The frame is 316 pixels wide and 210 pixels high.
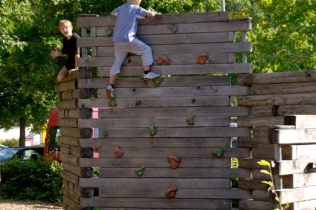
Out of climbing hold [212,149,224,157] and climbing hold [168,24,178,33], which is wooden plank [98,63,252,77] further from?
climbing hold [212,149,224,157]

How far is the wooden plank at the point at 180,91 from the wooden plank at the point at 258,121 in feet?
1.30

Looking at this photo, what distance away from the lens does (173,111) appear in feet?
37.9

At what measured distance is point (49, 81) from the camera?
86.0 feet

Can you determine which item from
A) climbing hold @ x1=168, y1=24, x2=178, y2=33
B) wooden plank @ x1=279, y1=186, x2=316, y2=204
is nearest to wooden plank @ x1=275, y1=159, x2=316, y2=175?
wooden plank @ x1=279, y1=186, x2=316, y2=204

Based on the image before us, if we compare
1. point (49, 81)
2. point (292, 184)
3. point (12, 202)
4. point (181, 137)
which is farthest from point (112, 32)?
point (49, 81)

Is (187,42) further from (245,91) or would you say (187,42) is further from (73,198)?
(73,198)

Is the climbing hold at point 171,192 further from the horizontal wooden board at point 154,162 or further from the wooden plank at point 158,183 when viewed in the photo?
the horizontal wooden board at point 154,162

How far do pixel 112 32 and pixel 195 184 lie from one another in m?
2.52

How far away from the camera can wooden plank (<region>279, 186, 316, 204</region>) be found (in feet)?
25.5

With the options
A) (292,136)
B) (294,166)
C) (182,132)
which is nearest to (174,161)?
(182,132)

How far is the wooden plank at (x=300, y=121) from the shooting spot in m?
7.82

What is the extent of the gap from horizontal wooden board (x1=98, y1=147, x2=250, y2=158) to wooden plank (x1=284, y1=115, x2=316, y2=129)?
3293 mm

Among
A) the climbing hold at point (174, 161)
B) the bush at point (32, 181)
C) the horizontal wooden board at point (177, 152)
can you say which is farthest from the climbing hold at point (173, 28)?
the bush at point (32, 181)

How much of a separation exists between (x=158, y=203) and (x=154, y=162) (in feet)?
Result: 1.95
